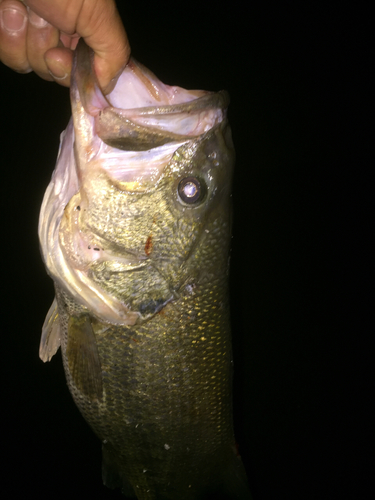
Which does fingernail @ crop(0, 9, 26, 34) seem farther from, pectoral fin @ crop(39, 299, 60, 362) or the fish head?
pectoral fin @ crop(39, 299, 60, 362)

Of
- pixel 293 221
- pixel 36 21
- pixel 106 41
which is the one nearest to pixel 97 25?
pixel 106 41

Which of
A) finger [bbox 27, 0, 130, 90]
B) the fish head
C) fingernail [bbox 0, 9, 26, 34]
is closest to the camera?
finger [bbox 27, 0, 130, 90]

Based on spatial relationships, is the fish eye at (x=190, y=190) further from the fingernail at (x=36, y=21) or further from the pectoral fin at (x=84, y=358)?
the fingernail at (x=36, y=21)

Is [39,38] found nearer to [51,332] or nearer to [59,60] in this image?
[59,60]

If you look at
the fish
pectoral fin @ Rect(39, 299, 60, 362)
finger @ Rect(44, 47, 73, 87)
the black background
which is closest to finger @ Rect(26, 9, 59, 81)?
finger @ Rect(44, 47, 73, 87)

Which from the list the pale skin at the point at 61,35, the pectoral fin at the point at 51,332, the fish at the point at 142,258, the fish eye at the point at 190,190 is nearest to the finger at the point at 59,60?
the pale skin at the point at 61,35
